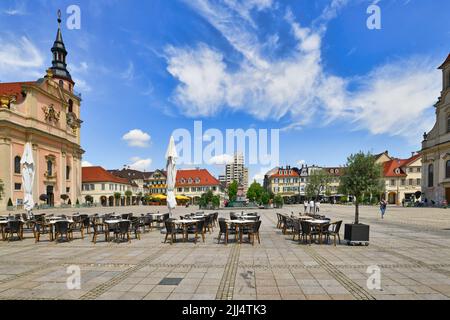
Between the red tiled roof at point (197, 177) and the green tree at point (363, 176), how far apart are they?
64.3m

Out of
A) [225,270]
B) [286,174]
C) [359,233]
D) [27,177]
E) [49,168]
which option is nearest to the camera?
[225,270]

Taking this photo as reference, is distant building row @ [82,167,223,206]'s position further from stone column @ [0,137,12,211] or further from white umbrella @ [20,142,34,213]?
white umbrella @ [20,142,34,213]

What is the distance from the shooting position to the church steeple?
2211 inches

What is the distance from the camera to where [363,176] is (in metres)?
12.6

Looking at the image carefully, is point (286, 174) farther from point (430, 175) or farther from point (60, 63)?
point (60, 63)

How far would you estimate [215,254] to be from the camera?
341 inches

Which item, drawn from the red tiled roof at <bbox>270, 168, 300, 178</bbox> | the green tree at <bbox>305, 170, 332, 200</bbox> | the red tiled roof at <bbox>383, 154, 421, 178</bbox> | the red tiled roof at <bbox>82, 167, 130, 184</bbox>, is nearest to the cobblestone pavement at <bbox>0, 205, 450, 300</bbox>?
the green tree at <bbox>305, 170, 332, 200</bbox>

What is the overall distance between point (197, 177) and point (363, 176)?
66.9 m

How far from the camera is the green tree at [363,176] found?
12.6 meters

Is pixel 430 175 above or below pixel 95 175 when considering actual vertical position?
above

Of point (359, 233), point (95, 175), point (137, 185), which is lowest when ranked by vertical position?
point (137, 185)

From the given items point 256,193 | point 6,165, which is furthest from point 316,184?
point 6,165
